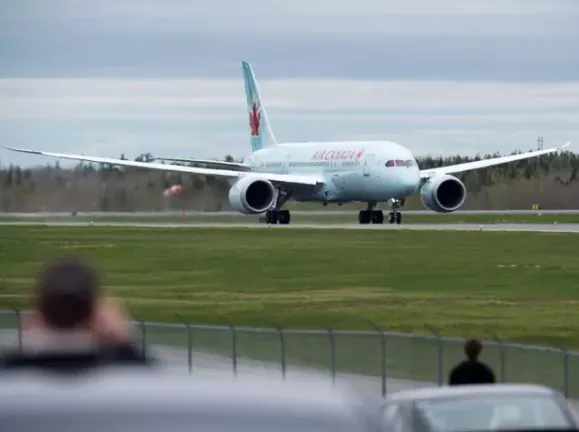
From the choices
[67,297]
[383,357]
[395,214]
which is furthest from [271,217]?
[67,297]

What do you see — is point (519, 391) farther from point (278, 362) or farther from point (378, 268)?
point (378, 268)

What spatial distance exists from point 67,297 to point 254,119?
102285 millimetres

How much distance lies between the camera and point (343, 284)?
53.8 metres

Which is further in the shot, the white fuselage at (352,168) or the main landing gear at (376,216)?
the main landing gear at (376,216)

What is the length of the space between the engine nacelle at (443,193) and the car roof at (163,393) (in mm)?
84451

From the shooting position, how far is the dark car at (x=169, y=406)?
5.54 metres

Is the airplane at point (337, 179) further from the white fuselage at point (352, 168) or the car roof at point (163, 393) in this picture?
the car roof at point (163, 393)

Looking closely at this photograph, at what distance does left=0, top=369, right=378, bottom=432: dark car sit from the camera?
554cm

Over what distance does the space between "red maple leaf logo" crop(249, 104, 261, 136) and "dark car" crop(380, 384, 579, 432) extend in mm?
95710

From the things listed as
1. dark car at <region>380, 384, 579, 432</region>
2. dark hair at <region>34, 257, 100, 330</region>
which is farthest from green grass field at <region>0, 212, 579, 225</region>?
dark hair at <region>34, 257, 100, 330</region>

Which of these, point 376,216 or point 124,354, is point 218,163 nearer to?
point 376,216

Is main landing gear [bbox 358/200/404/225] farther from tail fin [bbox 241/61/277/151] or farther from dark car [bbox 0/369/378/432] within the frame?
dark car [bbox 0/369/378/432]

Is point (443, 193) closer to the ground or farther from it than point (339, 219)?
farther from it

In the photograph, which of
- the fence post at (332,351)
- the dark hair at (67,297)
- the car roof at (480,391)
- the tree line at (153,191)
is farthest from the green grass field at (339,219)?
the dark hair at (67,297)
